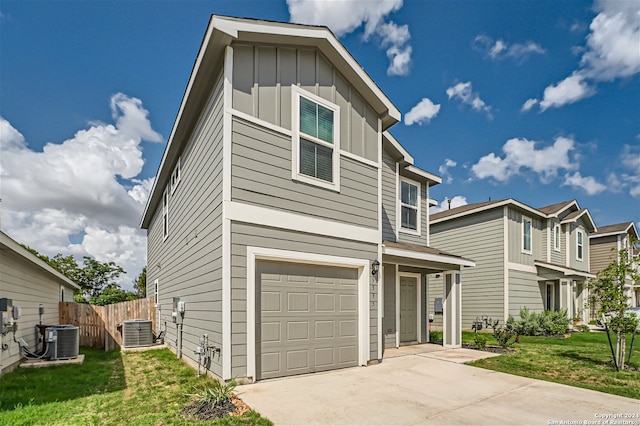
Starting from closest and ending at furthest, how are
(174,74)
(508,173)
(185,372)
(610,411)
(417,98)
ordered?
(610,411)
(185,372)
(174,74)
(417,98)
(508,173)

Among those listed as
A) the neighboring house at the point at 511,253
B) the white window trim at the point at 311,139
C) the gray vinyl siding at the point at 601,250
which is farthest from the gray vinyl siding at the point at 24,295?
the gray vinyl siding at the point at 601,250

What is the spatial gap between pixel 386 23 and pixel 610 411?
37.6 feet

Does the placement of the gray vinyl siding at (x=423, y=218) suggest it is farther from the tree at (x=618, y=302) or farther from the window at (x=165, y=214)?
the window at (x=165, y=214)

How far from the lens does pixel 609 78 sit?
14648 millimetres

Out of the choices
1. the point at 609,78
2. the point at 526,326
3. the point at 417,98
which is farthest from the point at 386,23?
the point at 526,326

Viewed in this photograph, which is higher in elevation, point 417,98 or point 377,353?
point 417,98

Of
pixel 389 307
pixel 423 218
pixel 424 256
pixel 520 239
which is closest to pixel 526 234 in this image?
pixel 520 239

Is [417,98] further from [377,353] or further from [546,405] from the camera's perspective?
[546,405]

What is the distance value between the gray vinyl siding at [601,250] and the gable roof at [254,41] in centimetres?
2367

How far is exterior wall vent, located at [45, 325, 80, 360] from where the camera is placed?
833 centimetres

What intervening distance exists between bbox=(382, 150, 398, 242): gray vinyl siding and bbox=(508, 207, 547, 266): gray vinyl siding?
7.14m

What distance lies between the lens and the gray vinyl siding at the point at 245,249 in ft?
19.3

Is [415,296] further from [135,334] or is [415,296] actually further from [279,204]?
[135,334]

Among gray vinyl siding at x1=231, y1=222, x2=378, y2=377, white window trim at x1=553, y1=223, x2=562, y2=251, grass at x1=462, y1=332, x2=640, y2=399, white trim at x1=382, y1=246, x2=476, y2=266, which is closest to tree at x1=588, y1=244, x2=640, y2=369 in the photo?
grass at x1=462, y1=332, x2=640, y2=399
